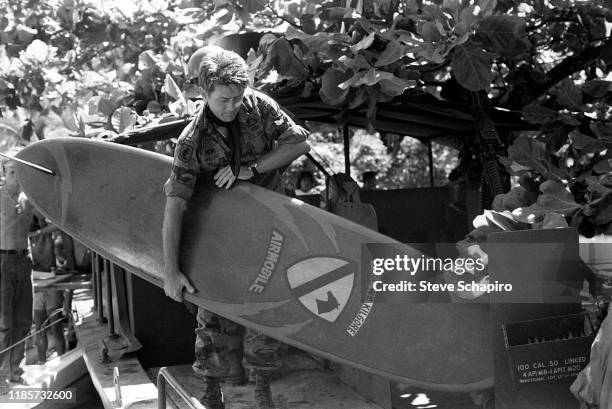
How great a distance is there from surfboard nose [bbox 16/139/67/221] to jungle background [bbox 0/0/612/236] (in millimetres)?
329

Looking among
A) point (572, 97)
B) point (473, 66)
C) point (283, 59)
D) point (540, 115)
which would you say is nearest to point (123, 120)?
point (283, 59)

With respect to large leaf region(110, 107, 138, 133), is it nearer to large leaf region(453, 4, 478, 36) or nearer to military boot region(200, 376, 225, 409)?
military boot region(200, 376, 225, 409)

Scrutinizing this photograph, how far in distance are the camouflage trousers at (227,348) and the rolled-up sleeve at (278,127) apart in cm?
92

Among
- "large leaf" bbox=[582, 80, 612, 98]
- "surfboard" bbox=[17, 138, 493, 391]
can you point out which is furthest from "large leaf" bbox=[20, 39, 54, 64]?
"large leaf" bbox=[582, 80, 612, 98]

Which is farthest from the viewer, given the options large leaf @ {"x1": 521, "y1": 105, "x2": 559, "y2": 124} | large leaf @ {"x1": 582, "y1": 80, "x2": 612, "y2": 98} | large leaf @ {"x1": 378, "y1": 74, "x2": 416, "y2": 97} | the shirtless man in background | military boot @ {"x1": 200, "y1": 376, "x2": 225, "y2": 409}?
the shirtless man in background

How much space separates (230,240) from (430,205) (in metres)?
3.13

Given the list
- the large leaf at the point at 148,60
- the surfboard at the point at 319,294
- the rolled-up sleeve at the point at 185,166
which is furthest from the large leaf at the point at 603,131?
the large leaf at the point at 148,60

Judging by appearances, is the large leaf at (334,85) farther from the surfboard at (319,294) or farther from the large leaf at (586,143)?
the large leaf at (586,143)

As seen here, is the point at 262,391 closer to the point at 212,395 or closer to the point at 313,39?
the point at 212,395

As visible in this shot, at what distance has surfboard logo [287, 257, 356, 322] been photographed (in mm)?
3607

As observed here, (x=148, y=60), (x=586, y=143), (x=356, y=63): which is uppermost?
(x=148, y=60)

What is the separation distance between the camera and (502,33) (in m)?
4.34

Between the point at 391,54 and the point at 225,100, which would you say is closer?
the point at 225,100

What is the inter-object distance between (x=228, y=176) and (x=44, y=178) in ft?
4.87
